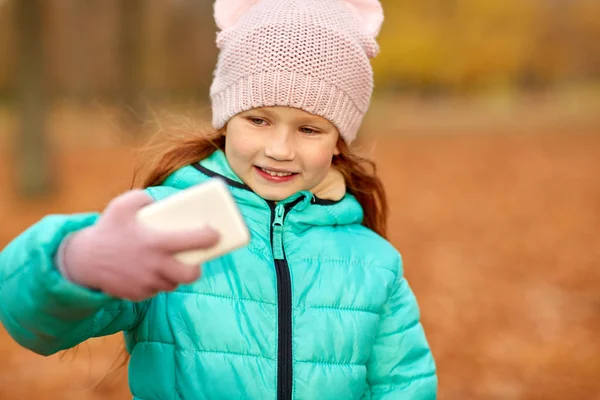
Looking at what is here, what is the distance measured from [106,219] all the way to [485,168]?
12.8 meters

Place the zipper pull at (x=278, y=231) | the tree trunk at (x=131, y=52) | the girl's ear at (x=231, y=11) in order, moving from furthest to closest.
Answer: the tree trunk at (x=131, y=52) → the girl's ear at (x=231, y=11) → the zipper pull at (x=278, y=231)

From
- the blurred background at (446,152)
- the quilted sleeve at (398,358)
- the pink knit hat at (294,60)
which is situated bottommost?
the blurred background at (446,152)


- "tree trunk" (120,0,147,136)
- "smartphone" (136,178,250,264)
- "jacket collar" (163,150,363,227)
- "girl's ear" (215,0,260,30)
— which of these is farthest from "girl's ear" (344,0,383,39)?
"tree trunk" (120,0,147,136)

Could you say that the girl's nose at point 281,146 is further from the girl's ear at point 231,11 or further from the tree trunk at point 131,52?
the tree trunk at point 131,52

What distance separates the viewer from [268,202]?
7.54 feet

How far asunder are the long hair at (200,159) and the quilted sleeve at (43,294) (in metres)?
0.71

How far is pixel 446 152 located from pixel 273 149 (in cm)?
1539

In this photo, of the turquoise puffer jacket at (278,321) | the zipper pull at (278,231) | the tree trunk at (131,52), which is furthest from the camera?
the tree trunk at (131,52)

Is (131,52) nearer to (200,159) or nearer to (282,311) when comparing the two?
(200,159)

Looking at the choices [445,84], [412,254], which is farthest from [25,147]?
[445,84]

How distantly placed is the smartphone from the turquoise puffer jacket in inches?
Answer: 15.9

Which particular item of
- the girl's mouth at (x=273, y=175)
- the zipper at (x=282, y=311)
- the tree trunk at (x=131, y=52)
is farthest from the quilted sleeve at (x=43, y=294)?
the tree trunk at (x=131, y=52)

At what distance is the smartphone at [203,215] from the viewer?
5.15ft

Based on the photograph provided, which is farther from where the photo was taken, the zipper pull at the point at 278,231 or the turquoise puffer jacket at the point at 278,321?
the zipper pull at the point at 278,231
